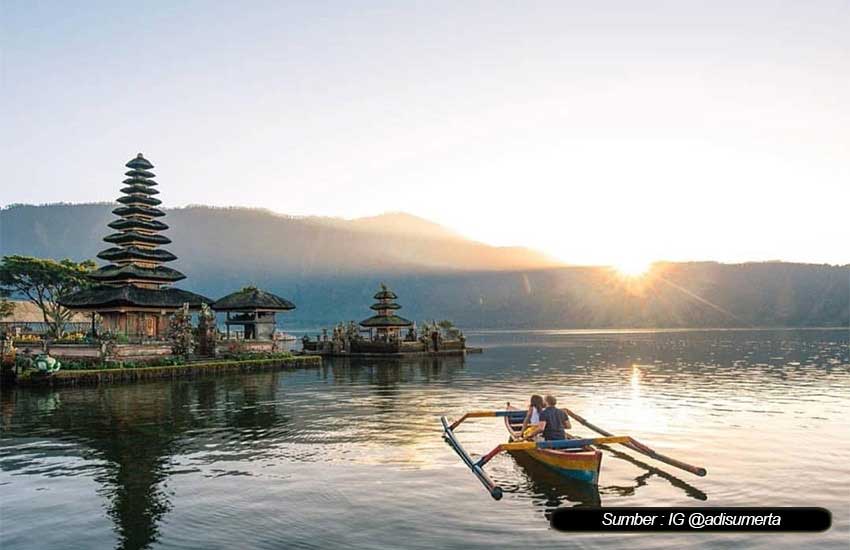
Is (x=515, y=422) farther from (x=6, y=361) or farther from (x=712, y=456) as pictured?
(x=6, y=361)

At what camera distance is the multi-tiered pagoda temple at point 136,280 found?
183ft

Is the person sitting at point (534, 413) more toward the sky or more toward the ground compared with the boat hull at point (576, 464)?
more toward the sky

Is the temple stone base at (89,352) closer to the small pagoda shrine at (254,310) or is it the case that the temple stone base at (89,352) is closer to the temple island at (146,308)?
the temple island at (146,308)

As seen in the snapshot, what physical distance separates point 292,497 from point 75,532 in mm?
4734

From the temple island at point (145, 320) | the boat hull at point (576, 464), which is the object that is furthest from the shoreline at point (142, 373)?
the boat hull at point (576, 464)

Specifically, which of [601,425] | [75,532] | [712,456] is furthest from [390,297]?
[75,532]

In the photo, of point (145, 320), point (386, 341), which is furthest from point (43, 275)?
point (386, 341)

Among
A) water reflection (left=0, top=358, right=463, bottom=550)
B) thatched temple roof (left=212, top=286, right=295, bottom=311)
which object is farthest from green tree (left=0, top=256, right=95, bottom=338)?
water reflection (left=0, top=358, right=463, bottom=550)

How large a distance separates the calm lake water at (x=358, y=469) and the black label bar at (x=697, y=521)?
0.99 feet

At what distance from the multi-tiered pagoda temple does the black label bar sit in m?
49.0

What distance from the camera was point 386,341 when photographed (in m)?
80.2

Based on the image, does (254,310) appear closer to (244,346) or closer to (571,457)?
(244,346)

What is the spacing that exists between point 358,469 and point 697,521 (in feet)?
31.5

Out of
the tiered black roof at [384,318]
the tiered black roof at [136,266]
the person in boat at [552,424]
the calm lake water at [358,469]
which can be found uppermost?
the tiered black roof at [136,266]
